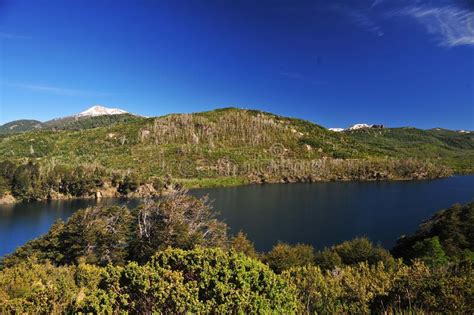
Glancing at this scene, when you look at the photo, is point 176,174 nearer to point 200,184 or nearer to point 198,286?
point 200,184

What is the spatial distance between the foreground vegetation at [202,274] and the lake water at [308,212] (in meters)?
19.7

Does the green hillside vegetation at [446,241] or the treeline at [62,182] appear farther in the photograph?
the treeline at [62,182]

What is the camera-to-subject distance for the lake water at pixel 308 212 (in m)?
68.9

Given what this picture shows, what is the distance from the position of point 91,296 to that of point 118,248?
3366 centimetres

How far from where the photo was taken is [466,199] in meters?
111

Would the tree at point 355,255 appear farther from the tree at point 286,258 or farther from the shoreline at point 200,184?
the shoreline at point 200,184

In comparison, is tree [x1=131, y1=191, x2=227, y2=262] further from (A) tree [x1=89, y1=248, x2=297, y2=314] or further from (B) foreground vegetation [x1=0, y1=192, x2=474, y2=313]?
(A) tree [x1=89, y1=248, x2=297, y2=314]

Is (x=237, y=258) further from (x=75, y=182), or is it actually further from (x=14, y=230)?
(x=75, y=182)

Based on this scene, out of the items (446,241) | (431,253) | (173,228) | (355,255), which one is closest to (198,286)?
(355,255)

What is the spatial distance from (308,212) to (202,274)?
81788 mm

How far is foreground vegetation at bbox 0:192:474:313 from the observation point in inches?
467

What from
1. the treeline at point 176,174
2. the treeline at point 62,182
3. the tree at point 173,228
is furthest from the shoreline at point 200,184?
the tree at point 173,228

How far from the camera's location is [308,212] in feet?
299

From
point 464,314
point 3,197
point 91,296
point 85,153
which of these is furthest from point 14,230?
point 85,153
